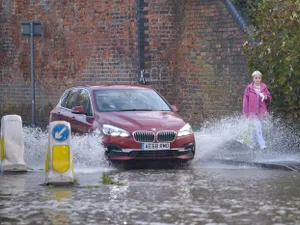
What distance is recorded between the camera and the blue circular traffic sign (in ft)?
46.5

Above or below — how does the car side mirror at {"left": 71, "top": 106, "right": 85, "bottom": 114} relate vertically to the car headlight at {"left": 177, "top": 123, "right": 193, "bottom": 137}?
above

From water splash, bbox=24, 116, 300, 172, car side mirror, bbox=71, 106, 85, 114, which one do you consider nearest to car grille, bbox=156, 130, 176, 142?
water splash, bbox=24, 116, 300, 172

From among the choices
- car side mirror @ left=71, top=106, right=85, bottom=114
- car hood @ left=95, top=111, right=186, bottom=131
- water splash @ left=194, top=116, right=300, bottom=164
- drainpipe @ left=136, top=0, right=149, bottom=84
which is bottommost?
water splash @ left=194, top=116, right=300, bottom=164

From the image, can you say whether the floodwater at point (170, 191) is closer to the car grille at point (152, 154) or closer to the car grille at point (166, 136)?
the car grille at point (152, 154)

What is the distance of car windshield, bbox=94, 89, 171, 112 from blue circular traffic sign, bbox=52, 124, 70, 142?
3411 mm

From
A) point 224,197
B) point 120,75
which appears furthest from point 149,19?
point 224,197

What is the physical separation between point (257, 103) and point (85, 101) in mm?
3399

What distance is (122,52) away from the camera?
28.4 meters

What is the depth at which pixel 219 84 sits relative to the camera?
25.8 metres

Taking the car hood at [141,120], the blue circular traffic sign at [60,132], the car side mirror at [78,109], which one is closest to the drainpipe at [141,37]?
the car side mirror at [78,109]

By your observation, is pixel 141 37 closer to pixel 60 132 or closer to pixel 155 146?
pixel 155 146

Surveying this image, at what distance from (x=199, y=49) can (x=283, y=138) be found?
7234mm

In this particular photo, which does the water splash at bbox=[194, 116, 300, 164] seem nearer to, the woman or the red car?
the woman

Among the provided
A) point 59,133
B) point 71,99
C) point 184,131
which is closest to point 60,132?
point 59,133
